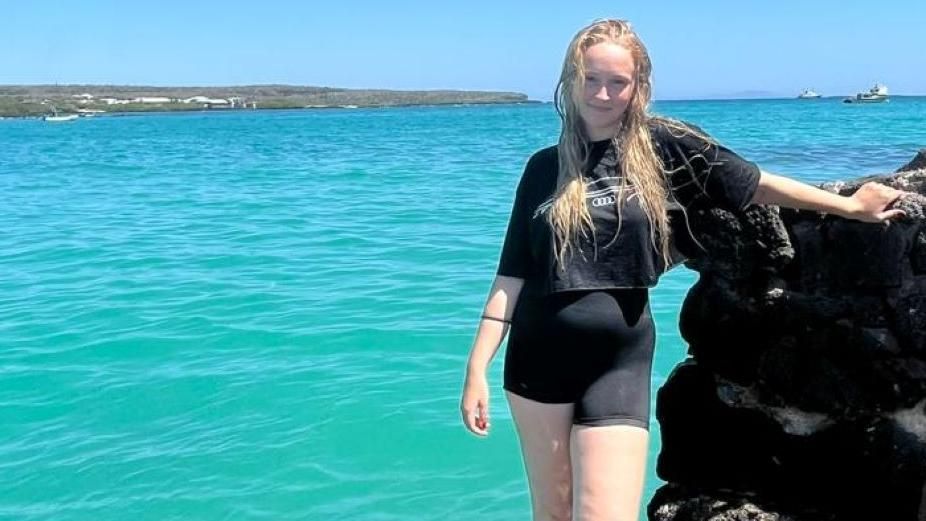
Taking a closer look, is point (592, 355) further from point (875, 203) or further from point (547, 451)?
point (875, 203)

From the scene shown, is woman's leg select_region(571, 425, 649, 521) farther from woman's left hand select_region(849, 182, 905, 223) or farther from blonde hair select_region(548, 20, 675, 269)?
woman's left hand select_region(849, 182, 905, 223)

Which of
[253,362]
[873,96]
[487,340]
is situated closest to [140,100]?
[873,96]

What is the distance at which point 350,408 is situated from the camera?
7.75 meters

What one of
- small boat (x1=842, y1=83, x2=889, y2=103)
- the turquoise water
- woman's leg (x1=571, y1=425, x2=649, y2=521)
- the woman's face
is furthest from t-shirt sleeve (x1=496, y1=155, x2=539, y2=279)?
small boat (x1=842, y1=83, x2=889, y2=103)

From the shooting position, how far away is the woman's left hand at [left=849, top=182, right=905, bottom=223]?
2.94m

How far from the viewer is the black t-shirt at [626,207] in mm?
2998

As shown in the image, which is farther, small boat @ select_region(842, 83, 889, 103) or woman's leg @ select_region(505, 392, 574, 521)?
small boat @ select_region(842, 83, 889, 103)

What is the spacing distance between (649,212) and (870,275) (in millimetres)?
732

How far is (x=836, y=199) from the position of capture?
2.94 meters

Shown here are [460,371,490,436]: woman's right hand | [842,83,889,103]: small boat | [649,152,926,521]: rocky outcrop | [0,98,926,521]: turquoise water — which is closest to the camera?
[649,152,926,521]: rocky outcrop

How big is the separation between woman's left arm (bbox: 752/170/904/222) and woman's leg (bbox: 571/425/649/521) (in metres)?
0.85

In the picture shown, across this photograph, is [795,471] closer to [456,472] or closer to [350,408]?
[456,472]

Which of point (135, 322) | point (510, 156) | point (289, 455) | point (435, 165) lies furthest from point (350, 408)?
point (510, 156)

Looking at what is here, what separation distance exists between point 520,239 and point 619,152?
1.40ft
